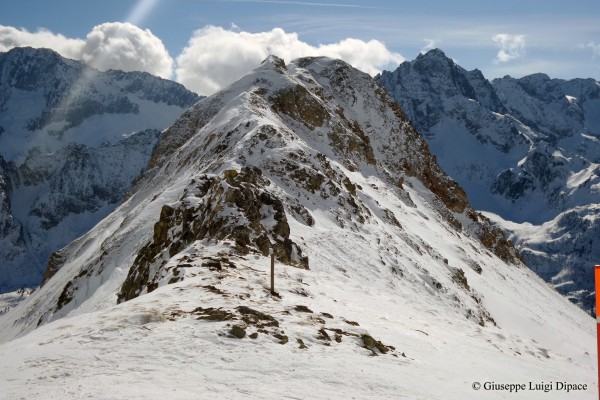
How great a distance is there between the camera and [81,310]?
1460 inches

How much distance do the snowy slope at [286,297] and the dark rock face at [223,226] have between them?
Answer: 0.13 metres

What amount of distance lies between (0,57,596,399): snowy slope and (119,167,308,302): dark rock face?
0.13 meters

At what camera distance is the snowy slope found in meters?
12.5

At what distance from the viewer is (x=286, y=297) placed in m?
20.1

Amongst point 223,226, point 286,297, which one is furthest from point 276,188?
point 286,297

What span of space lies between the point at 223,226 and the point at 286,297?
899 centimetres

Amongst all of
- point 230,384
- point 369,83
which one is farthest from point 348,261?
point 369,83

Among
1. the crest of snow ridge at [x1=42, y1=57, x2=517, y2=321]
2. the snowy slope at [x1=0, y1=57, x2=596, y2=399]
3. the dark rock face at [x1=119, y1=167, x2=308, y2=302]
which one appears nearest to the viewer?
the snowy slope at [x1=0, y1=57, x2=596, y2=399]

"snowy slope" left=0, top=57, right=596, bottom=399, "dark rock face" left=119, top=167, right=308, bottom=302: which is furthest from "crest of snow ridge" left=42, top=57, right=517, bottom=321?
"snowy slope" left=0, top=57, right=596, bottom=399

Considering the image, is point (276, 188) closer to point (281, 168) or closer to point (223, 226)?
point (281, 168)

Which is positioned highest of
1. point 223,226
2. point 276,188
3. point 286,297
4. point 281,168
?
point 281,168

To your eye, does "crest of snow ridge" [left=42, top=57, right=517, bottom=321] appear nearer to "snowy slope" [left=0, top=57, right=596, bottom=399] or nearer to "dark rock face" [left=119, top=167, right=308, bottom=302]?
"dark rock face" [left=119, top=167, right=308, bottom=302]

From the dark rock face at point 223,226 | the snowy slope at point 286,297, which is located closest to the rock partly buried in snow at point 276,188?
the dark rock face at point 223,226

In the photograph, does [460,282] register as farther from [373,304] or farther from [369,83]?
[369,83]
